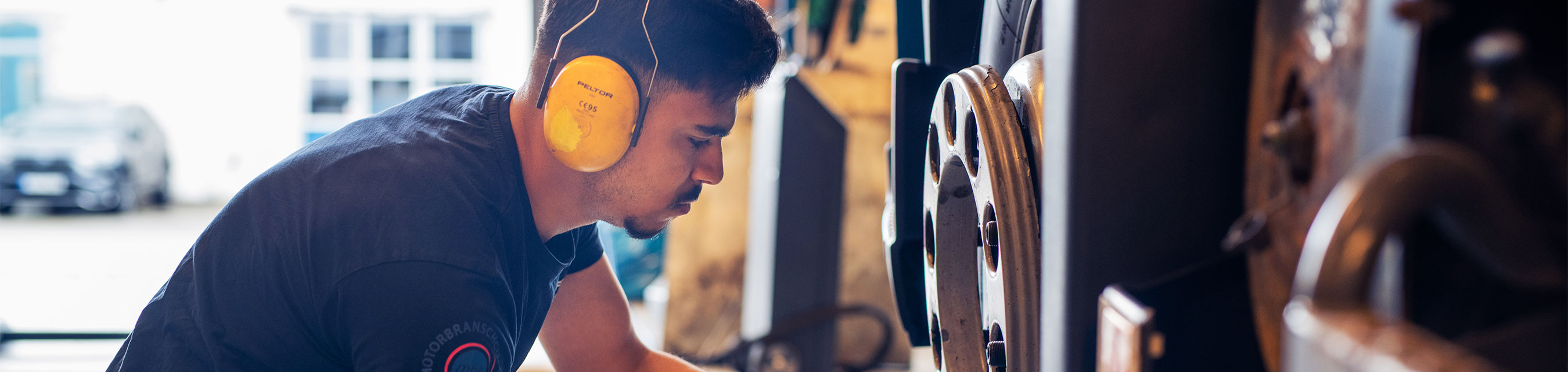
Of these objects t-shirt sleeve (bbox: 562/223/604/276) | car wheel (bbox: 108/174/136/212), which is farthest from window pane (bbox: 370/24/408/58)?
t-shirt sleeve (bbox: 562/223/604/276)

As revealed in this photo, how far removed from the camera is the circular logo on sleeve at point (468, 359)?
2.43 feet

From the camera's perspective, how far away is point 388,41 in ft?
30.0

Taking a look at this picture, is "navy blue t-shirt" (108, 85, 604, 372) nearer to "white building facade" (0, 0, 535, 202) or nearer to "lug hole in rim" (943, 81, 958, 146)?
"lug hole in rim" (943, 81, 958, 146)

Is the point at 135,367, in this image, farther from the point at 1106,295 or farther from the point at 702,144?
the point at 1106,295

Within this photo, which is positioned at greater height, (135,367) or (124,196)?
(135,367)

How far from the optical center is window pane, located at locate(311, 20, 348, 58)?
30.3 feet

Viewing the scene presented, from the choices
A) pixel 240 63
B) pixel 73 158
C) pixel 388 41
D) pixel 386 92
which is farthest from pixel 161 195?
pixel 388 41

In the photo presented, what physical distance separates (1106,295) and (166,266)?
6233mm

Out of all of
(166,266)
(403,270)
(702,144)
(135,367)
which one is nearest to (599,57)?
(702,144)

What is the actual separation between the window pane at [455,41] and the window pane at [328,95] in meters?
1.12

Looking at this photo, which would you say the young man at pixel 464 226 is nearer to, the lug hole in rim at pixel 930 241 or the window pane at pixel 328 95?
the lug hole in rim at pixel 930 241

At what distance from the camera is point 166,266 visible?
545 centimetres

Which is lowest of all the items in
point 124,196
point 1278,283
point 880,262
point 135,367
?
point 124,196

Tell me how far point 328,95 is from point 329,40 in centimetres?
53
